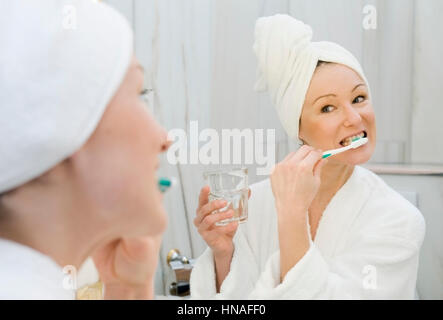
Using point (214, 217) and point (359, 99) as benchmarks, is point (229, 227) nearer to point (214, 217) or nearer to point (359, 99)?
point (214, 217)

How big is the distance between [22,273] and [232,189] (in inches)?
16.7

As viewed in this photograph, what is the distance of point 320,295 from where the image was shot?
74 centimetres

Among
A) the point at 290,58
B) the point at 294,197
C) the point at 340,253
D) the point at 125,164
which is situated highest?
the point at 290,58

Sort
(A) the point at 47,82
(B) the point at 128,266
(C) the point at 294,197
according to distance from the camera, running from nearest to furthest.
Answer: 1. (A) the point at 47,82
2. (B) the point at 128,266
3. (C) the point at 294,197

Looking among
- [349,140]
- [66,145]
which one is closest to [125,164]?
[66,145]

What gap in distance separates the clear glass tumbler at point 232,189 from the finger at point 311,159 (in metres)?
0.11

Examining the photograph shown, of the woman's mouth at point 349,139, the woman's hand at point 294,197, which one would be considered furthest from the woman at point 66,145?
the woman's mouth at point 349,139

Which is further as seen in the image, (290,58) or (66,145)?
(290,58)

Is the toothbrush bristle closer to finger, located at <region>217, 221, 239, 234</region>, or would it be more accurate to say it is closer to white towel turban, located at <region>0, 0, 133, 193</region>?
finger, located at <region>217, 221, 239, 234</region>

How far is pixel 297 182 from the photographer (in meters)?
0.78

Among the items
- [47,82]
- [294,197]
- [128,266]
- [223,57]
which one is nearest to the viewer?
[47,82]

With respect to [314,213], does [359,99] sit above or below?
above
